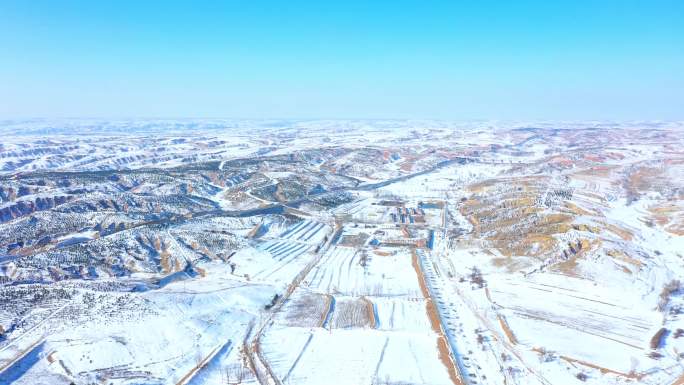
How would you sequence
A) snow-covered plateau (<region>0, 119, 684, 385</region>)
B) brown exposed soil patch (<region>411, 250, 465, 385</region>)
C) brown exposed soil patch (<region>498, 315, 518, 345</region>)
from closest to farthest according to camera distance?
1. brown exposed soil patch (<region>411, 250, 465, 385</region>)
2. snow-covered plateau (<region>0, 119, 684, 385</region>)
3. brown exposed soil patch (<region>498, 315, 518, 345</region>)

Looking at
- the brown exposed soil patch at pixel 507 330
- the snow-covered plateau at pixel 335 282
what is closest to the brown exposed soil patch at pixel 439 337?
the snow-covered plateau at pixel 335 282

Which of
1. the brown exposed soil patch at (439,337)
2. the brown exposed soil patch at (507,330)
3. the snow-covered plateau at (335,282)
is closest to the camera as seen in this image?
the brown exposed soil patch at (439,337)

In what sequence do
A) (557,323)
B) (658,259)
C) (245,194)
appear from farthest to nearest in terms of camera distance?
(245,194), (658,259), (557,323)

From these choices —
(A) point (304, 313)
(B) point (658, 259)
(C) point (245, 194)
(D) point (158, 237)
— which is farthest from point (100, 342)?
(B) point (658, 259)

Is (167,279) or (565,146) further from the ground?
(565,146)

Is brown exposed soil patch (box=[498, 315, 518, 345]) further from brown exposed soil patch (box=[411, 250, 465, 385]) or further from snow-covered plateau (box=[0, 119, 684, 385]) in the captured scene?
brown exposed soil patch (box=[411, 250, 465, 385])

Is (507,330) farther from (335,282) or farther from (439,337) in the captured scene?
(335,282)

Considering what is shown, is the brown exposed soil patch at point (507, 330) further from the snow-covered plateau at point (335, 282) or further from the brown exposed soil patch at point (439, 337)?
the brown exposed soil patch at point (439, 337)

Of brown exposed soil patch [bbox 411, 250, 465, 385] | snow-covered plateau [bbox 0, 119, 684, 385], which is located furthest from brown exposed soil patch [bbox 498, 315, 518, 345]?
brown exposed soil patch [bbox 411, 250, 465, 385]

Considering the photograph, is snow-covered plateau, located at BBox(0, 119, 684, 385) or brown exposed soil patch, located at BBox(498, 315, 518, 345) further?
brown exposed soil patch, located at BBox(498, 315, 518, 345)

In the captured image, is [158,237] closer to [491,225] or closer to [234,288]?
[234,288]

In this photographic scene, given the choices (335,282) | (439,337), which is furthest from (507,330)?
(335,282)
